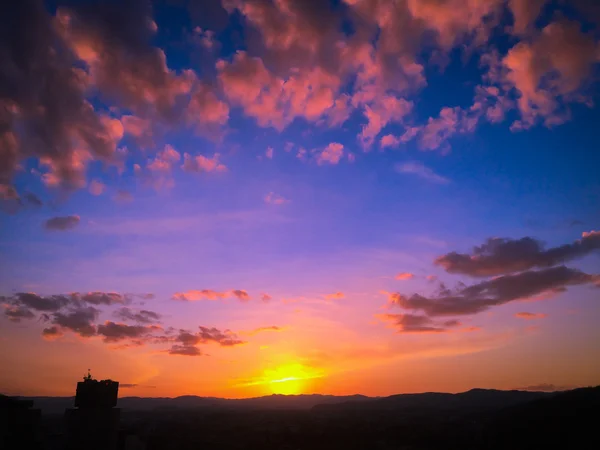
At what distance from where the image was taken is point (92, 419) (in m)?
35.3

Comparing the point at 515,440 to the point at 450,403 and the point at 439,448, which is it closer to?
the point at 439,448

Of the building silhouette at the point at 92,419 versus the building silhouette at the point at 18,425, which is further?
the building silhouette at the point at 92,419

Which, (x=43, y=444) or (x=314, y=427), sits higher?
(x=43, y=444)

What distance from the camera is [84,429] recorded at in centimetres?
3494

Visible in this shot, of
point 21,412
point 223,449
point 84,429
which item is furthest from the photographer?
point 223,449

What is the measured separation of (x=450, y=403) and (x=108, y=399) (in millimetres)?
147389

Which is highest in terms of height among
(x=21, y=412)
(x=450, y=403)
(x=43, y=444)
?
(x=21, y=412)

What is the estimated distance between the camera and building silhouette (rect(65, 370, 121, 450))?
34.9 m

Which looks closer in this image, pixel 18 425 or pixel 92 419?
pixel 18 425

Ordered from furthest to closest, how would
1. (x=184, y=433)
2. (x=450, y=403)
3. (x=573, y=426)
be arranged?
(x=450, y=403) < (x=184, y=433) < (x=573, y=426)

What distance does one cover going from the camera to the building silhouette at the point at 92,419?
3488cm

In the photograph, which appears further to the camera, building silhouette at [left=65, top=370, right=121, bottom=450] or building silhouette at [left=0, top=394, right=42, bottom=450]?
building silhouette at [left=65, top=370, right=121, bottom=450]

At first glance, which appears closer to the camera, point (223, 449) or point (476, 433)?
point (476, 433)

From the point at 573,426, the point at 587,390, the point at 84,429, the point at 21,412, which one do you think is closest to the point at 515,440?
the point at 573,426
